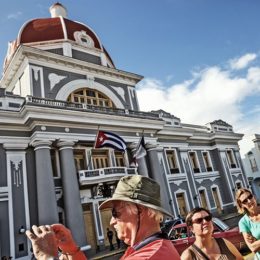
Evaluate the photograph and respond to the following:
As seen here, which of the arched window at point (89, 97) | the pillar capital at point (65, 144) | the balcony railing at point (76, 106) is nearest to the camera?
the balcony railing at point (76, 106)

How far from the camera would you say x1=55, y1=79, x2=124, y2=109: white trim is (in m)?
18.1

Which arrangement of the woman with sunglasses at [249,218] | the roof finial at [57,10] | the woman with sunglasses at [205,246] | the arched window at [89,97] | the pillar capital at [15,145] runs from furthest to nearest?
the roof finial at [57,10]
the arched window at [89,97]
the pillar capital at [15,145]
the woman with sunglasses at [249,218]
the woman with sunglasses at [205,246]

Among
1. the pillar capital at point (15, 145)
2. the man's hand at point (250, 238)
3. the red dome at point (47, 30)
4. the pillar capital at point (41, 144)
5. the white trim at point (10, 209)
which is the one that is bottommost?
the man's hand at point (250, 238)

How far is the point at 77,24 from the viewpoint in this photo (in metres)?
22.2

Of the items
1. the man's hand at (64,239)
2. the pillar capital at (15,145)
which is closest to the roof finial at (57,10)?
the pillar capital at (15,145)

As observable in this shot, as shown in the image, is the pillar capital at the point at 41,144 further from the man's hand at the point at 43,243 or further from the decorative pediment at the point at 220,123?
the decorative pediment at the point at 220,123

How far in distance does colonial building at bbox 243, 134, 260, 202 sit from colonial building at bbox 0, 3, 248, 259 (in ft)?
53.2

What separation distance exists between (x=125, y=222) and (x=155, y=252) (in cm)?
45

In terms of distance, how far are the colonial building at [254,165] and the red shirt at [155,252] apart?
41.4 meters

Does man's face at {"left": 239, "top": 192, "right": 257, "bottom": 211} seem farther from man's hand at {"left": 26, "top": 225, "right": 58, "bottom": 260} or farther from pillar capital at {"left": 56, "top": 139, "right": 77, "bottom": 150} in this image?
pillar capital at {"left": 56, "top": 139, "right": 77, "bottom": 150}

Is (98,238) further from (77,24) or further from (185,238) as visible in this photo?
(77,24)

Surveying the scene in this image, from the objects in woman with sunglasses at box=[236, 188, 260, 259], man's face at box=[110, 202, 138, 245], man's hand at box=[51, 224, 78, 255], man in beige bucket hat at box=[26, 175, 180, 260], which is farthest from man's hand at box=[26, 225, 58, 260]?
woman with sunglasses at box=[236, 188, 260, 259]

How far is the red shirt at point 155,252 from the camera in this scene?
1.58m

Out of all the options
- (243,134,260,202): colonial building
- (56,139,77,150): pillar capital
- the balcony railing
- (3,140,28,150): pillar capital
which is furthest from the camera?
(243,134,260,202): colonial building
